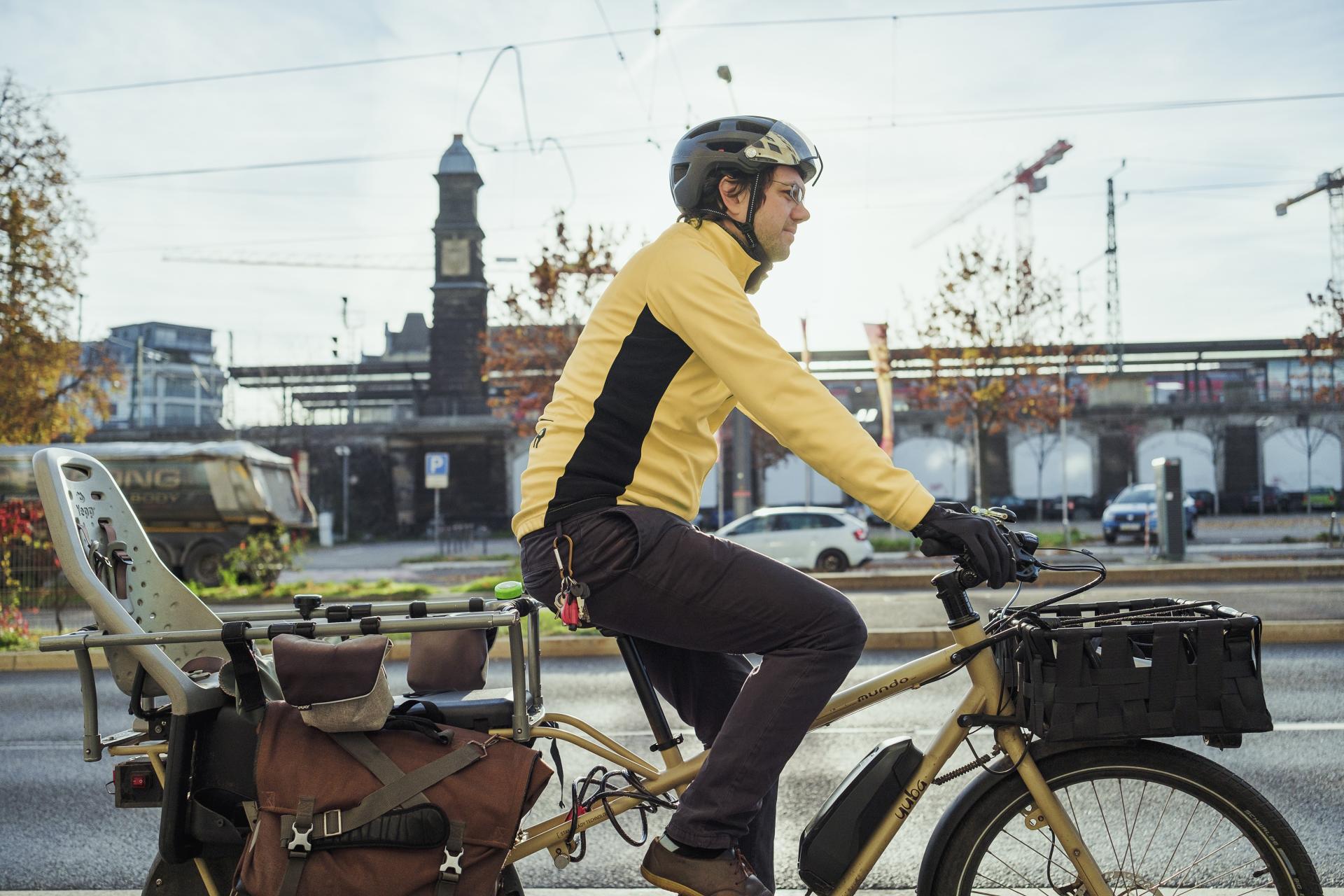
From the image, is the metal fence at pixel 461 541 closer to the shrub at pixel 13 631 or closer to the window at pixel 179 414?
A: the shrub at pixel 13 631

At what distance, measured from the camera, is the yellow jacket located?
86.0 inches

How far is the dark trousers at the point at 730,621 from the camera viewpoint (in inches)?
86.3

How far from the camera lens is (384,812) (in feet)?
7.07

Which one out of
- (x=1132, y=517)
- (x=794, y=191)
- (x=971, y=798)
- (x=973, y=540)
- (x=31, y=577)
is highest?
(x=794, y=191)

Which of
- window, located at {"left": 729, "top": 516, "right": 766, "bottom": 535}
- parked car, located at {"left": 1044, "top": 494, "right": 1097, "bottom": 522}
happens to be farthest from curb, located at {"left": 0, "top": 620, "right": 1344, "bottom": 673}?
parked car, located at {"left": 1044, "top": 494, "right": 1097, "bottom": 522}

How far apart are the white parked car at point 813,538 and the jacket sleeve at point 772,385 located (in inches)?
676

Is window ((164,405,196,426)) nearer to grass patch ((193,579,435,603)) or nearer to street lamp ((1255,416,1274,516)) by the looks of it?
grass patch ((193,579,435,603))

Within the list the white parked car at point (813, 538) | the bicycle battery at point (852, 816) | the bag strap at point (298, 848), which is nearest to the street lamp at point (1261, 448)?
the white parked car at point (813, 538)

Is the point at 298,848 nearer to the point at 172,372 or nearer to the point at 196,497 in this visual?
the point at 196,497

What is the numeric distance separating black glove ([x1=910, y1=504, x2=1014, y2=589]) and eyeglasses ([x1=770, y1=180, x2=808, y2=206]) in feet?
2.67

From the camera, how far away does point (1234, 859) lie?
2.20 m

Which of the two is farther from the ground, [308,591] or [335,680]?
[335,680]

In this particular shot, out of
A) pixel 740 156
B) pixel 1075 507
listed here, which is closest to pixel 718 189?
pixel 740 156

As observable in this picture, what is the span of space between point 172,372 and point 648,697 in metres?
92.9
